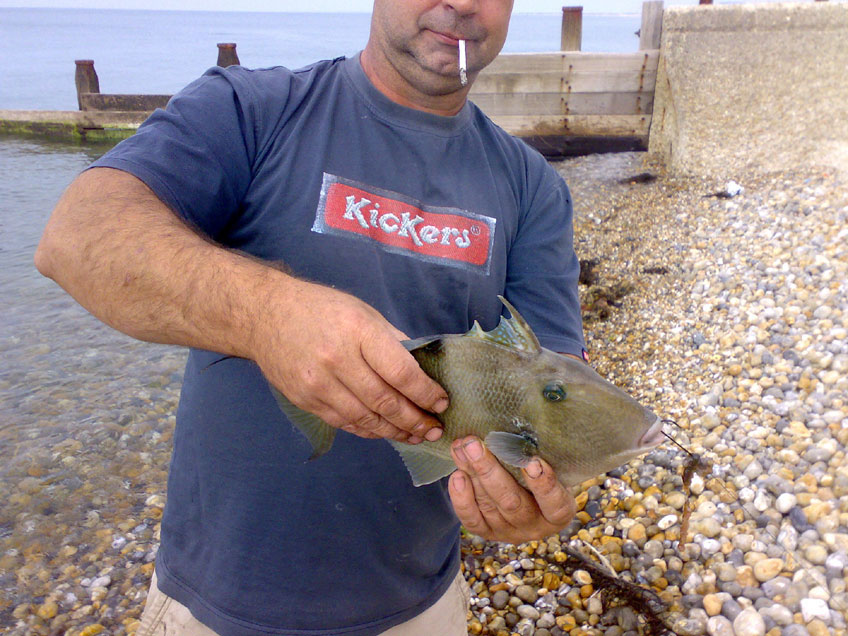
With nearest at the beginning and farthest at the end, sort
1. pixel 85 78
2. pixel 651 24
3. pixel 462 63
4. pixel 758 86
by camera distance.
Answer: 1. pixel 462 63
2. pixel 758 86
3. pixel 651 24
4. pixel 85 78

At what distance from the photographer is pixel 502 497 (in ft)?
6.45

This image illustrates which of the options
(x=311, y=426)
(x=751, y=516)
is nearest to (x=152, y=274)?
(x=311, y=426)

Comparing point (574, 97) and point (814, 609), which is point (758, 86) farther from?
point (814, 609)

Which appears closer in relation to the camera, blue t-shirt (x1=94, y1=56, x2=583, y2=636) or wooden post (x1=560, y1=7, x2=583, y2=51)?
blue t-shirt (x1=94, y1=56, x2=583, y2=636)

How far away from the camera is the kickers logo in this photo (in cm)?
221

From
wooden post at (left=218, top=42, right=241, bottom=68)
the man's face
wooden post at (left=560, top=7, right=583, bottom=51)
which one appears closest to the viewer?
the man's face

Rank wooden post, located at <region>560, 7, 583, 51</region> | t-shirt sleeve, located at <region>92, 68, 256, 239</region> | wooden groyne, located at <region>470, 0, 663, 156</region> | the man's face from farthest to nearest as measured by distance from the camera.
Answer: wooden post, located at <region>560, 7, 583, 51</region> → wooden groyne, located at <region>470, 0, 663, 156</region> → the man's face → t-shirt sleeve, located at <region>92, 68, 256, 239</region>

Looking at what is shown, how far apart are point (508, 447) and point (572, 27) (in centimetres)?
1222

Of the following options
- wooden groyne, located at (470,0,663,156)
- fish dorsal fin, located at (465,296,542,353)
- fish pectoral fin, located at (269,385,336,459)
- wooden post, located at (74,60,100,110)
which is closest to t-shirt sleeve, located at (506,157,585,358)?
fish dorsal fin, located at (465,296,542,353)

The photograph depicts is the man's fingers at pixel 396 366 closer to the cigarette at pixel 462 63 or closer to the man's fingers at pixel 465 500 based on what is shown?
the man's fingers at pixel 465 500

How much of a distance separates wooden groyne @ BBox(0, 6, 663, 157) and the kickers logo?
950 cm

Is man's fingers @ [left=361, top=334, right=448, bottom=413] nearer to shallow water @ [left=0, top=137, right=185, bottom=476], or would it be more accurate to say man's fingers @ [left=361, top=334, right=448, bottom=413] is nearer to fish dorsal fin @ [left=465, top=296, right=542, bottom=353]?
fish dorsal fin @ [left=465, top=296, right=542, bottom=353]

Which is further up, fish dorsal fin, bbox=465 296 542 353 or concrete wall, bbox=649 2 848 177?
concrete wall, bbox=649 2 848 177

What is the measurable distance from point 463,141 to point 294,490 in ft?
4.60
